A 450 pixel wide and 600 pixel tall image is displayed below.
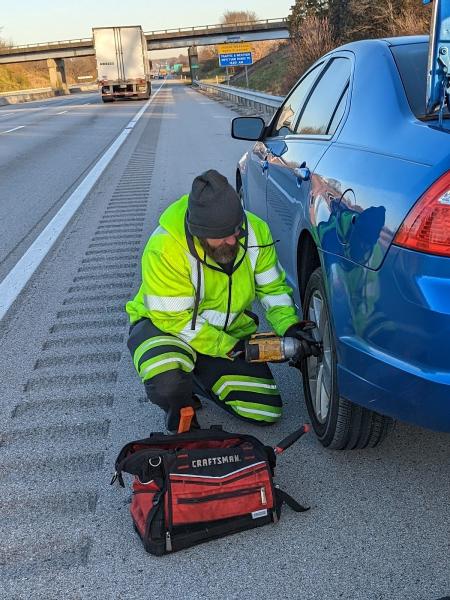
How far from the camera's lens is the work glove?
3074 mm

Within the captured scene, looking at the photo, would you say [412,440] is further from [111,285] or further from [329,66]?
[111,285]

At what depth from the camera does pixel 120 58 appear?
40.2 meters

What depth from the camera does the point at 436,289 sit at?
2059 mm

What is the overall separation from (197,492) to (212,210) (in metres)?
1.15

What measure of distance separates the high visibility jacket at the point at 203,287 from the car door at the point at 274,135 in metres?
1.11

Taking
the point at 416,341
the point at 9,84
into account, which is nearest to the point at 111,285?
the point at 416,341

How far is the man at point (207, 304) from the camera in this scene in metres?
3.02

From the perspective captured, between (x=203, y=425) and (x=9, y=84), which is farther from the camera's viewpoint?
(x=9, y=84)

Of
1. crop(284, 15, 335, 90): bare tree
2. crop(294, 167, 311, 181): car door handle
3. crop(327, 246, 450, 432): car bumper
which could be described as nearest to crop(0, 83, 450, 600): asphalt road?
crop(327, 246, 450, 432): car bumper

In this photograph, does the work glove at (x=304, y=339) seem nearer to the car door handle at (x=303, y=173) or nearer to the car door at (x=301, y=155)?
the car door at (x=301, y=155)

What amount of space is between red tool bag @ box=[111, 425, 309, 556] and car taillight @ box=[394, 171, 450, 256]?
1060mm

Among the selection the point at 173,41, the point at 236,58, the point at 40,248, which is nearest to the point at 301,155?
the point at 40,248

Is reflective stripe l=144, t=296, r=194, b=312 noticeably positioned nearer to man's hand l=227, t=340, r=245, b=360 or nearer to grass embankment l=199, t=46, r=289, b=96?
man's hand l=227, t=340, r=245, b=360

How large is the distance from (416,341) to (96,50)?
4100cm
